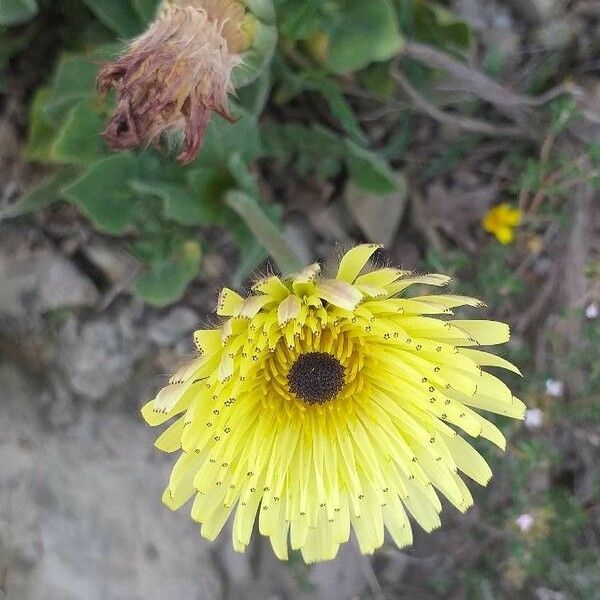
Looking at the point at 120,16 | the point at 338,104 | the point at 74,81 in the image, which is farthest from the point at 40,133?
the point at 338,104

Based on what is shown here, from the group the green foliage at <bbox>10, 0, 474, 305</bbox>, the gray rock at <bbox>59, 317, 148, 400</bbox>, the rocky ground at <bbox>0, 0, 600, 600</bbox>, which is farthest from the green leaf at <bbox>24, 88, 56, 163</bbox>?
the gray rock at <bbox>59, 317, 148, 400</bbox>

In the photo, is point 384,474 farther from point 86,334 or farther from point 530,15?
point 530,15

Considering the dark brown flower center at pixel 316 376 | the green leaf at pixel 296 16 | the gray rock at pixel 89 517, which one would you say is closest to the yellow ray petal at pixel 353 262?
the dark brown flower center at pixel 316 376

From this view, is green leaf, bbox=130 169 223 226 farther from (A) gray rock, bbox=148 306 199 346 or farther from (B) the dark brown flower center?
(B) the dark brown flower center

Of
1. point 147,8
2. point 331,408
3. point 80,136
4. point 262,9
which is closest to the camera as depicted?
point 262,9

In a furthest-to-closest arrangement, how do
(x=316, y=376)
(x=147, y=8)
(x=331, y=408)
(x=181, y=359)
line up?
1. (x=181, y=359)
2. (x=147, y=8)
3. (x=331, y=408)
4. (x=316, y=376)

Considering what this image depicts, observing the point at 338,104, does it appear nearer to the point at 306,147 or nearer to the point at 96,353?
the point at 306,147
